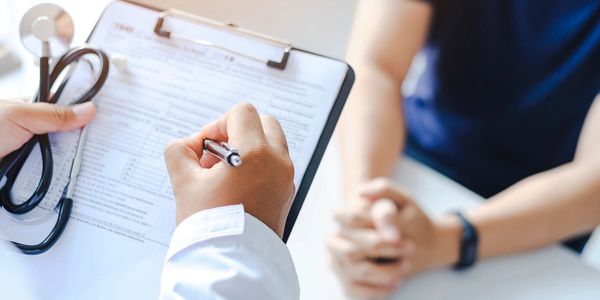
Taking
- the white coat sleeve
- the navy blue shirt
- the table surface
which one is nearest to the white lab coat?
the white coat sleeve

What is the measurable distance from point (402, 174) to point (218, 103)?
0.77 feet

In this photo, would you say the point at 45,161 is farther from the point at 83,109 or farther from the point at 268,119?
the point at 268,119

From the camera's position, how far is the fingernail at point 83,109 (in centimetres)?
47

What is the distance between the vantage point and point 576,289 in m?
0.49

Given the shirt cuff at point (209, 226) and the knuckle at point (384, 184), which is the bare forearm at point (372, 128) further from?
the shirt cuff at point (209, 226)

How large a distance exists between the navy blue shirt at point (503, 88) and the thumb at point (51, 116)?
1.50 ft

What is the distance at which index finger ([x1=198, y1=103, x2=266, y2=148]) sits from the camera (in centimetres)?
40

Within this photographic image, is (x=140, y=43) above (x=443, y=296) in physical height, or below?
above

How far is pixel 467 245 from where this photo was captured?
0.56m

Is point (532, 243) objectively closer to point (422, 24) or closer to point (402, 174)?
point (402, 174)

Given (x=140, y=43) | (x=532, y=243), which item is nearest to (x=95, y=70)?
(x=140, y=43)

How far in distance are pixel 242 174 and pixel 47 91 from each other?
0.23 meters

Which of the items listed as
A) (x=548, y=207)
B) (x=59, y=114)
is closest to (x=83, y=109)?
(x=59, y=114)

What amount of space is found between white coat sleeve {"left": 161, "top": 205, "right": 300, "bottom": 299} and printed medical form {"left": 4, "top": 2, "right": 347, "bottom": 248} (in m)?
0.06
